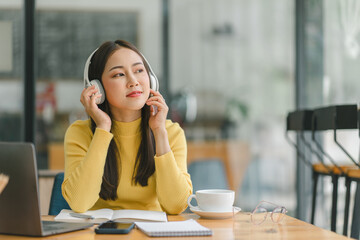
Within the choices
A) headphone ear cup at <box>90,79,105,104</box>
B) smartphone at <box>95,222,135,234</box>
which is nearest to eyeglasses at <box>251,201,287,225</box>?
smartphone at <box>95,222,135,234</box>

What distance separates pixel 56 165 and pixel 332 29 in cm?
241

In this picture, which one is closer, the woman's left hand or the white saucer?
the white saucer

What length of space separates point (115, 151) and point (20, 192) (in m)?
0.64

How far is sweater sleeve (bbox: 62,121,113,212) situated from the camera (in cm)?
147

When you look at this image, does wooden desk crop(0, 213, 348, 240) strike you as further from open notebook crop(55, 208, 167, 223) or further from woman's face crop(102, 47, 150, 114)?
woman's face crop(102, 47, 150, 114)

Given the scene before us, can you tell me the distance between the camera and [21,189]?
1047 millimetres

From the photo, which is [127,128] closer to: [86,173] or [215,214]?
[86,173]

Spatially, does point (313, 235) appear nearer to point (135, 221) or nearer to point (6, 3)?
point (135, 221)

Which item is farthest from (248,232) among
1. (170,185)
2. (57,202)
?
(57,202)

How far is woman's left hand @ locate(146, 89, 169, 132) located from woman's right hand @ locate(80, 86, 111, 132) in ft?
0.51

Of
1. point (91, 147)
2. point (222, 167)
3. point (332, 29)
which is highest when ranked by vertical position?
point (332, 29)

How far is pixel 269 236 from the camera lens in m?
1.08

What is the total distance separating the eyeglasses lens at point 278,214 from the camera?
127 centimetres

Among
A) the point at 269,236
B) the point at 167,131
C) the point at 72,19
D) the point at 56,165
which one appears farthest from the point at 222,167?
the point at 269,236
